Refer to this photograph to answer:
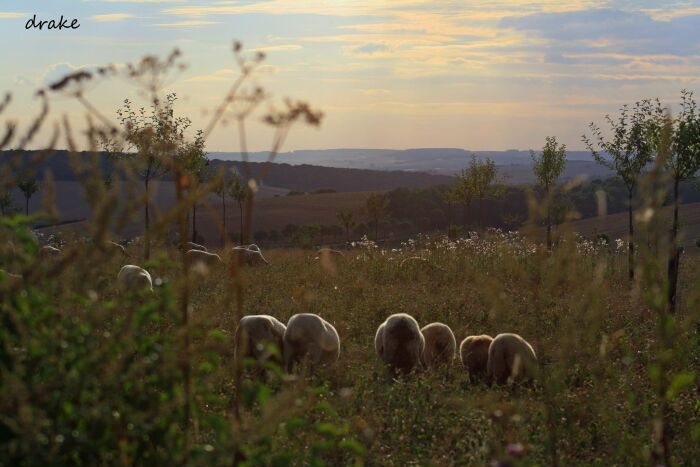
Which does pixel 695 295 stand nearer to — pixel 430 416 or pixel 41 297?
pixel 41 297

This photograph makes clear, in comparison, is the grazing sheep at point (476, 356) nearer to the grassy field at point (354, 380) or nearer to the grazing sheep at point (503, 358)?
the grassy field at point (354, 380)

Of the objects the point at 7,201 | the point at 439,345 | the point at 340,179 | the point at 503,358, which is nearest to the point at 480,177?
the point at 7,201

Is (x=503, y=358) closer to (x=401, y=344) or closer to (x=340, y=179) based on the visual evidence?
(x=401, y=344)

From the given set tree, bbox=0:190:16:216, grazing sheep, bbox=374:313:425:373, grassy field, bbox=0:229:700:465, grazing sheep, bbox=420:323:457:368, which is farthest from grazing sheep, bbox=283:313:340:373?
tree, bbox=0:190:16:216

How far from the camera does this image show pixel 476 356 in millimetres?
11969

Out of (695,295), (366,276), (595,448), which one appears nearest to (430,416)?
(595,448)

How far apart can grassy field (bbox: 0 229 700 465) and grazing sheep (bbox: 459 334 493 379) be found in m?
0.27

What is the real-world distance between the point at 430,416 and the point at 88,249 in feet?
22.9

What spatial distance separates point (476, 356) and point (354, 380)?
1.96m

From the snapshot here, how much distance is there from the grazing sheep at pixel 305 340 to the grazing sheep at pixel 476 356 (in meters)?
2.11

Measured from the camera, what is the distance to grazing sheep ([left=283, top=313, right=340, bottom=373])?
1168 cm

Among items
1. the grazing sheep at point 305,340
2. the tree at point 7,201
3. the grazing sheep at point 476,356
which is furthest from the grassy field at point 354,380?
the tree at point 7,201

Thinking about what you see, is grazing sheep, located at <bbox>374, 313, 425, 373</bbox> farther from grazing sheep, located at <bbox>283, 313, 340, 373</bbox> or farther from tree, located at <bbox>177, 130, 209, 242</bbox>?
tree, located at <bbox>177, 130, 209, 242</bbox>

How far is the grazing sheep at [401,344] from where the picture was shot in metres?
11.8
